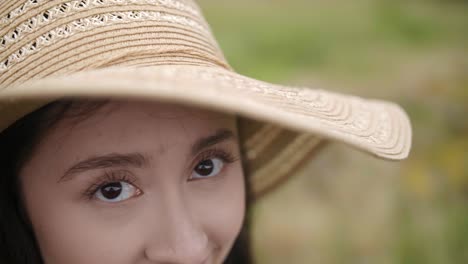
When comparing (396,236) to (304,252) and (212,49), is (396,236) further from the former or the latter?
(212,49)

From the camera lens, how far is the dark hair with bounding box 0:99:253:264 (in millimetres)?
984

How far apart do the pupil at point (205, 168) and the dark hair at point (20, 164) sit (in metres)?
0.26

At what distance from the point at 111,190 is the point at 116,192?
0.01 m

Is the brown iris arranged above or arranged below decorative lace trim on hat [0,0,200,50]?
below

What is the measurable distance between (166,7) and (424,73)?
6.08 ft

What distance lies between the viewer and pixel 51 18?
0.95 metres

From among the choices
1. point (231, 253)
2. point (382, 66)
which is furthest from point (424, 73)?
point (231, 253)

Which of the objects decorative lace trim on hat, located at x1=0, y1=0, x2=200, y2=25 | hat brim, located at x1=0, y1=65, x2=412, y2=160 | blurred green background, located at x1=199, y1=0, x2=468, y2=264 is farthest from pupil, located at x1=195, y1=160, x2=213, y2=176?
blurred green background, located at x1=199, y1=0, x2=468, y2=264

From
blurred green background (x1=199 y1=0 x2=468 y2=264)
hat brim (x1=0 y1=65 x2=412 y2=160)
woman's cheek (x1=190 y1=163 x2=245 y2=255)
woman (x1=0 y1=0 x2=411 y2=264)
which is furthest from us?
blurred green background (x1=199 y1=0 x2=468 y2=264)

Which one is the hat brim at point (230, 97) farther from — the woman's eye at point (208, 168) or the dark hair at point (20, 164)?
the woman's eye at point (208, 168)

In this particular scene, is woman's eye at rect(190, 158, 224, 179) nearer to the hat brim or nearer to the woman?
the woman

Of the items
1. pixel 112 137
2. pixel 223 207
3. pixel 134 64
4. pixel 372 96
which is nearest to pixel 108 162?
pixel 112 137

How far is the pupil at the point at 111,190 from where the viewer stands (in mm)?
1000

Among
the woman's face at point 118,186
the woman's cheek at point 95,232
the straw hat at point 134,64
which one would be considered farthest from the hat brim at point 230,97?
the woman's cheek at point 95,232
